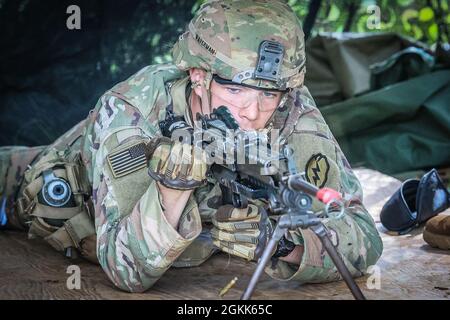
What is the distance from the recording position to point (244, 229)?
2.97 metres

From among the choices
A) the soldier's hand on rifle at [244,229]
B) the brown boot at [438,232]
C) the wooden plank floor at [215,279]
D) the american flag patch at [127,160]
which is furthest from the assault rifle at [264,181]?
the brown boot at [438,232]

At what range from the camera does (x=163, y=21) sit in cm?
551

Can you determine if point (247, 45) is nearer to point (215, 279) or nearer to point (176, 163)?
point (176, 163)

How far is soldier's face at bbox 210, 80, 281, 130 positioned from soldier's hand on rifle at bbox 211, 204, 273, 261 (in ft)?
1.00

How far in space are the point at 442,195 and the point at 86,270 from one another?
5.52 feet

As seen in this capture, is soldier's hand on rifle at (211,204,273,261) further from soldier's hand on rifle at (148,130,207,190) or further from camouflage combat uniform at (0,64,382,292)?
soldier's hand on rifle at (148,130,207,190)

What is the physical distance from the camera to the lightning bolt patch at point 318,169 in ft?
11.3

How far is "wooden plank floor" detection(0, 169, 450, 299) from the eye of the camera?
3205mm

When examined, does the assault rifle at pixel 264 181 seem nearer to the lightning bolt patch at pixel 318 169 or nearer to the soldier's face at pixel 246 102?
the soldier's face at pixel 246 102

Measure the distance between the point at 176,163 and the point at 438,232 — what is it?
1562mm

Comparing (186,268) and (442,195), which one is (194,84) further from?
(442,195)

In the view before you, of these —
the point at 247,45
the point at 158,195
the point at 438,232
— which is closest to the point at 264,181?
the point at 158,195

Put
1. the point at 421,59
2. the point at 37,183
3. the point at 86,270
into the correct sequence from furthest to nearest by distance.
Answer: the point at 421,59, the point at 37,183, the point at 86,270
